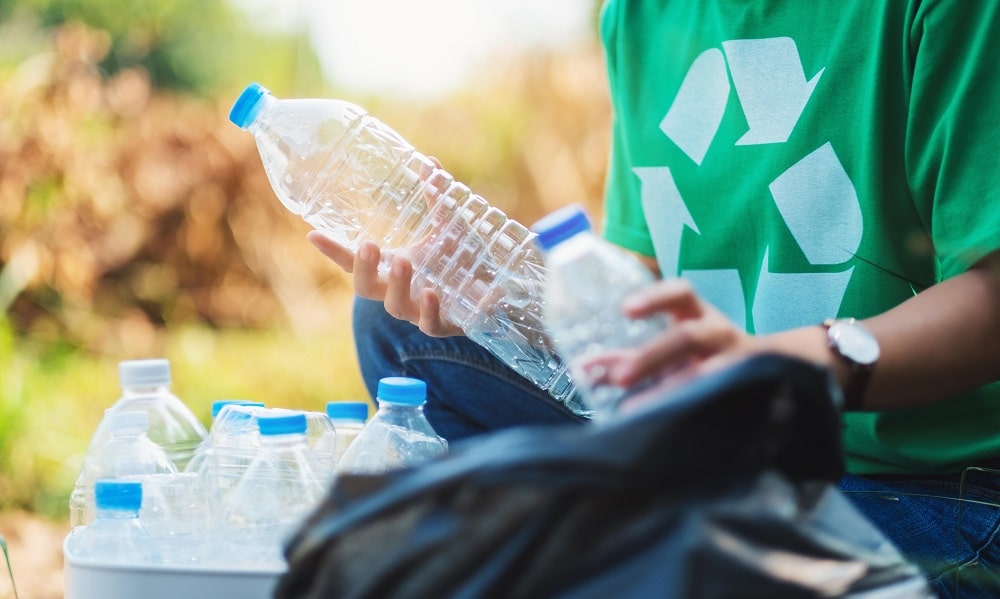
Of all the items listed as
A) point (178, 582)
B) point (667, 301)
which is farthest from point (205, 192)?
point (667, 301)

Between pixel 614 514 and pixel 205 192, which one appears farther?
pixel 205 192

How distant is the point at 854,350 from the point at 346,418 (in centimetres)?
80

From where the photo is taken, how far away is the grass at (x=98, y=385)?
3039 mm

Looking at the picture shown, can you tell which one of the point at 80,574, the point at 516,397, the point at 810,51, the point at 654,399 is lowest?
the point at 80,574

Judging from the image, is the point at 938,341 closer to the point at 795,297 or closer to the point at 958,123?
the point at 958,123

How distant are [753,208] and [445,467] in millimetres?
987

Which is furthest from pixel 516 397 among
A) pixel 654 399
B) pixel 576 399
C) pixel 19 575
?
pixel 19 575

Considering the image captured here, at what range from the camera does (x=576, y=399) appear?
185 cm

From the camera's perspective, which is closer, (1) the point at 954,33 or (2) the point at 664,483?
(2) the point at 664,483

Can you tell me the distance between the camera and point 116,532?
4.23 feet

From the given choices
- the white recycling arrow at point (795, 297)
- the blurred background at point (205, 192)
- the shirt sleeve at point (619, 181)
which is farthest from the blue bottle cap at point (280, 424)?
the blurred background at point (205, 192)

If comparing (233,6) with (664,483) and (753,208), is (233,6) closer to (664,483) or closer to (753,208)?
(753,208)

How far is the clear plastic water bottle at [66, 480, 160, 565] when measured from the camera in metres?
1.25

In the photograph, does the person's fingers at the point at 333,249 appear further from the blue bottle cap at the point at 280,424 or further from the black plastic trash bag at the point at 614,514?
the black plastic trash bag at the point at 614,514
